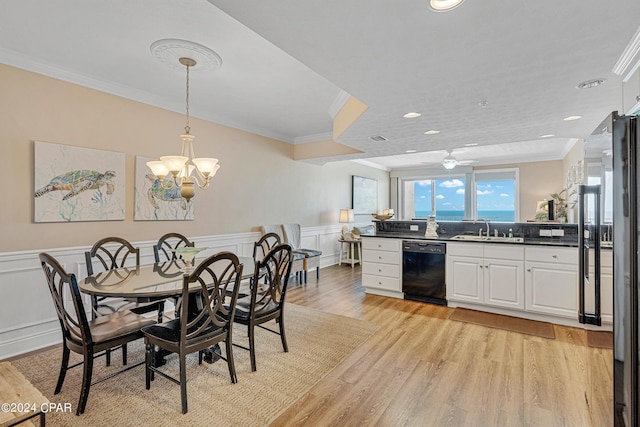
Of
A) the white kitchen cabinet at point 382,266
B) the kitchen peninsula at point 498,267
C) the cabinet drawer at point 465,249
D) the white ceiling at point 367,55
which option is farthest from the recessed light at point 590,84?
the white kitchen cabinet at point 382,266

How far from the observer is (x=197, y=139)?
14.4 feet

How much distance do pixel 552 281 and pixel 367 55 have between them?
3.38m

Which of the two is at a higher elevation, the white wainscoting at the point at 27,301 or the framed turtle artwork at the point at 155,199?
the framed turtle artwork at the point at 155,199

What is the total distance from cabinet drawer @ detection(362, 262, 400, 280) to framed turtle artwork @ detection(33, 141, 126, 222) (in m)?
3.43

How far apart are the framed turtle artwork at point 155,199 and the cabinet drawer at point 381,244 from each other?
2.70m

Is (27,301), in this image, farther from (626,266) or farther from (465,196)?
(465,196)

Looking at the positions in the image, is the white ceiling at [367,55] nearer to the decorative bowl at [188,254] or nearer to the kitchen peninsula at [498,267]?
the kitchen peninsula at [498,267]

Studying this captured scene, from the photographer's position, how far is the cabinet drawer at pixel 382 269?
4688mm

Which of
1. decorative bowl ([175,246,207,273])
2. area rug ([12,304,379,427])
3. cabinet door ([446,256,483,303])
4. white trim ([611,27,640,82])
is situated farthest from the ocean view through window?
decorative bowl ([175,246,207,273])

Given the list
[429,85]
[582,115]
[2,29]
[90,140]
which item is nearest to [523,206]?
[582,115]

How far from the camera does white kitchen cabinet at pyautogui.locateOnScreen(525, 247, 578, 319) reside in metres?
3.51

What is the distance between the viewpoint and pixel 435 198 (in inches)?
392

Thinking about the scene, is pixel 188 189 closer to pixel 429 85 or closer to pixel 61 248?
pixel 61 248

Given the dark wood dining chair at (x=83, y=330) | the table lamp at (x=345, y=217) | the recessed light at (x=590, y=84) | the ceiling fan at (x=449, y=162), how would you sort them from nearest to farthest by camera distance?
the dark wood dining chair at (x=83, y=330) → the recessed light at (x=590, y=84) → the ceiling fan at (x=449, y=162) → the table lamp at (x=345, y=217)
